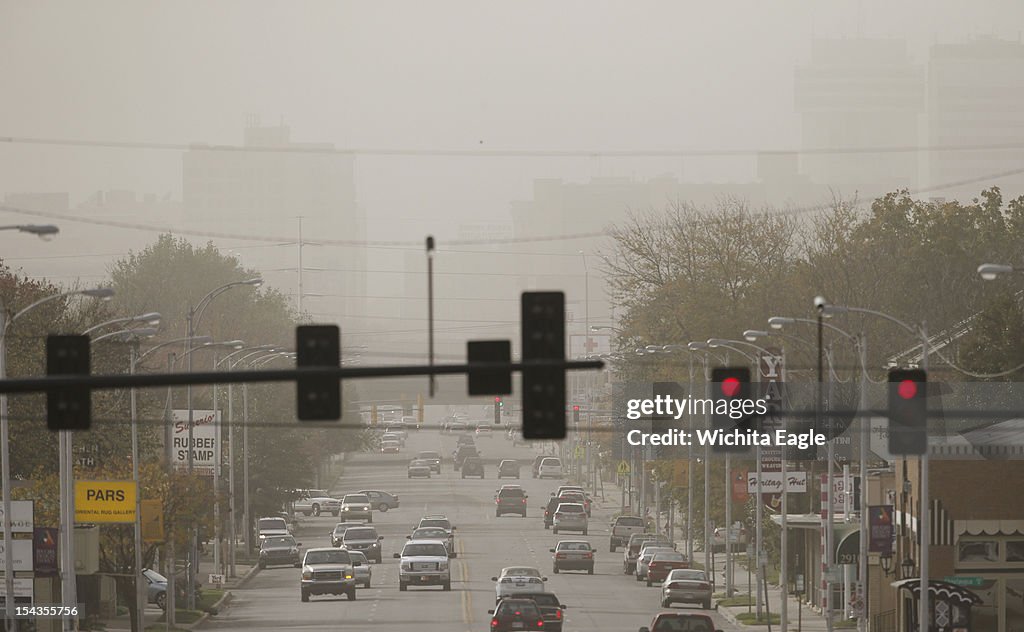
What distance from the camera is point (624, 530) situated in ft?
320

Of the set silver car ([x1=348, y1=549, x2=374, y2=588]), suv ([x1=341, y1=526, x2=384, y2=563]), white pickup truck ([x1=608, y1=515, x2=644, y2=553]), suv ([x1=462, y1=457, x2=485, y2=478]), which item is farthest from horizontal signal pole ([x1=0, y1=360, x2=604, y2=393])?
suv ([x1=462, y1=457, x2=485, y2=478])

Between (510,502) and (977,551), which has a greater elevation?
(977,551)

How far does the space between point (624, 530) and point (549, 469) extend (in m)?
68.8

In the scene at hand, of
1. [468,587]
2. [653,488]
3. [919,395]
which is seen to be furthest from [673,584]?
[653,488]

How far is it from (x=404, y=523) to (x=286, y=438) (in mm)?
13858

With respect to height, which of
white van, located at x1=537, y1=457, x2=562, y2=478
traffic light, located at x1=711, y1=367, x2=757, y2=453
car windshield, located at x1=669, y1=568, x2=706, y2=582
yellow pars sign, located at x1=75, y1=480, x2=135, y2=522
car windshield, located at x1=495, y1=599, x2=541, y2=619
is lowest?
white van, located at x1=537, y1=457, x2=562, y2=478

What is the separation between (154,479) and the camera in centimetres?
6191

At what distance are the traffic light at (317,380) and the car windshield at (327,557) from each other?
50373 millimetres

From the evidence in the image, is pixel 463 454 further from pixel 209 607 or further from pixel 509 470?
pixel 209 607

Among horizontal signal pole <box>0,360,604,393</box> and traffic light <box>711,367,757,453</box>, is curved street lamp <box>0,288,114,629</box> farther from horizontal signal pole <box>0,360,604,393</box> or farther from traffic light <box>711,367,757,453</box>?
horizontal signal pole <box>0,360,604,393</box>

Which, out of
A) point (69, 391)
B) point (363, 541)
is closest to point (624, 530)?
point (363, 541)

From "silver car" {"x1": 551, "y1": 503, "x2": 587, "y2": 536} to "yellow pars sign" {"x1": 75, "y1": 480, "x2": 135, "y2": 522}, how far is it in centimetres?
5086

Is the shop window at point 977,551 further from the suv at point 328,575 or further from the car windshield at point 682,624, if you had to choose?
the suv at point 328,575

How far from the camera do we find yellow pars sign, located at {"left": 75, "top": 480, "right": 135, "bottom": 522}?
175ft
